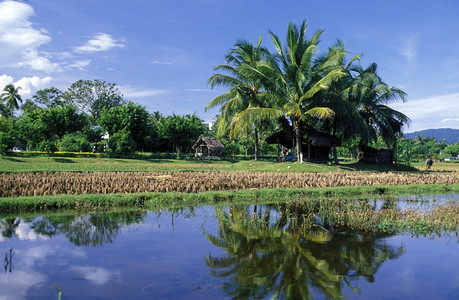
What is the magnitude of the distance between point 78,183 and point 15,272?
21.4 ft

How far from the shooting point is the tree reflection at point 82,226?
6.73 metres

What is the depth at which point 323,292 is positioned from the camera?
441 centimetres

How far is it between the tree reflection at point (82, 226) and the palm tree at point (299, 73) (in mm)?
13129


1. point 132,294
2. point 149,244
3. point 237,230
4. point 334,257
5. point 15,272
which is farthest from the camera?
point 237,230

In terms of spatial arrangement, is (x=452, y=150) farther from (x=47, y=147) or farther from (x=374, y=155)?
(x=47, y=147)

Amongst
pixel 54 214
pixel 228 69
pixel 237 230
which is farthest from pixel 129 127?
pixel 237 230

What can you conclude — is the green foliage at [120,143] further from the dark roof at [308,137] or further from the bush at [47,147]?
the dark roof at [308,137]

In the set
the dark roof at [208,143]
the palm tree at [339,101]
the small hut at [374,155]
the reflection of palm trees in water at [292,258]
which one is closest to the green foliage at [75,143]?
the dark roof at [208,143]

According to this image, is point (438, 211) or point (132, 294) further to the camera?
point (438, 211)

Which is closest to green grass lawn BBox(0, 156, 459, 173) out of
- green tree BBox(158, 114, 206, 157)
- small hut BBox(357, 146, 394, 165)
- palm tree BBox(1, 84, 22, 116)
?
small hut BBox(357, 146, 394, 165)

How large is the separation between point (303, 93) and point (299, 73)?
1.35 m

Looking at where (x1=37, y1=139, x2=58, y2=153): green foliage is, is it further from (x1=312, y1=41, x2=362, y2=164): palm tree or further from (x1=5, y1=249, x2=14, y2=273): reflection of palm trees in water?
(x1=5, y1=249, x2=14, y2=273): reflection of palm trees in water

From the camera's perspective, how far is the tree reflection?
673cm

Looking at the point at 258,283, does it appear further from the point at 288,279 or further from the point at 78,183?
the point at 78,183
